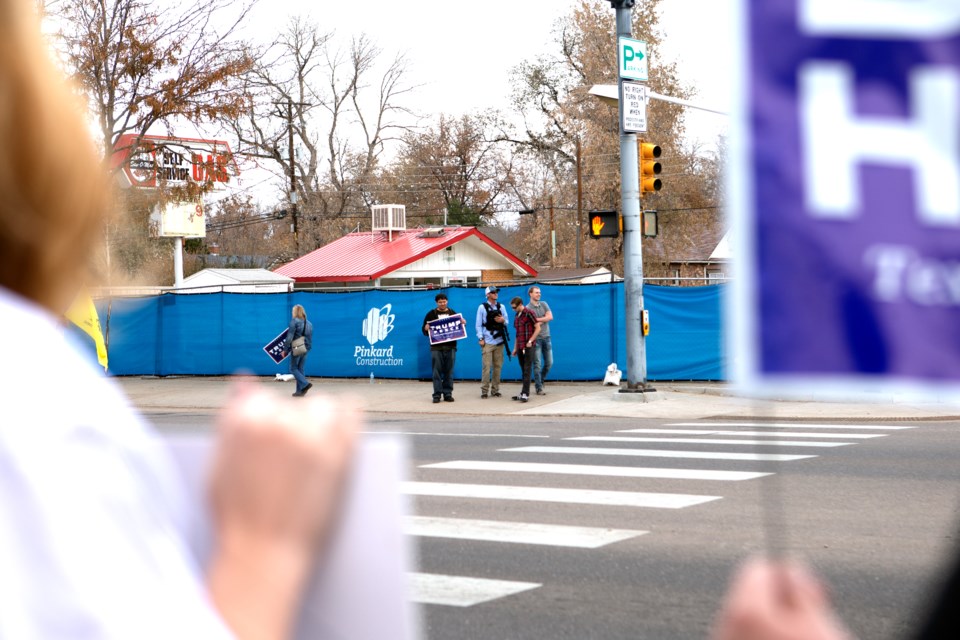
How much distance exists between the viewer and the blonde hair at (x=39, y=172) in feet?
3.05

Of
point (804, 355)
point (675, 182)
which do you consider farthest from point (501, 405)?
point (675, 182)

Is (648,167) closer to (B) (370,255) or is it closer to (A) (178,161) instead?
(A) (178,161)

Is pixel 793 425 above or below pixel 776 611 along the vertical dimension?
below

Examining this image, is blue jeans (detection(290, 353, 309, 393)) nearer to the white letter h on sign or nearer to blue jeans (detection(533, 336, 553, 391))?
blue jeans (detection(533, 336, 553, 391))

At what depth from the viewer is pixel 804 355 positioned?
1.67 meters

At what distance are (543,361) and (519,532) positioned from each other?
499 inches

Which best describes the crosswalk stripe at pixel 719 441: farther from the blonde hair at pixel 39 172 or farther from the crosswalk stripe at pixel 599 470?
the blonde hair at pixel 39 172

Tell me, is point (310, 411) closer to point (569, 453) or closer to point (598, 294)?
point (569, 453)

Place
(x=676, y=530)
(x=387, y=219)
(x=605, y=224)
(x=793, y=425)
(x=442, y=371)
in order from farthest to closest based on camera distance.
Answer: (x=387, y=219), (x=442, y=371), (x=605, y=224), (x=793, y=425), (x=676, y=530)

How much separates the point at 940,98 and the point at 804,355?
0.40 meters

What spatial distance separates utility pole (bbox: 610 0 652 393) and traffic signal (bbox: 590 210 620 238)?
0.17 metres

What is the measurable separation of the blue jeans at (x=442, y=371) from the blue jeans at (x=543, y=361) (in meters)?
1.42

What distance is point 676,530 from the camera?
294 inches

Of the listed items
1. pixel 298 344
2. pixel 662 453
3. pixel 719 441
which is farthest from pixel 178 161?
pixel 662 453
